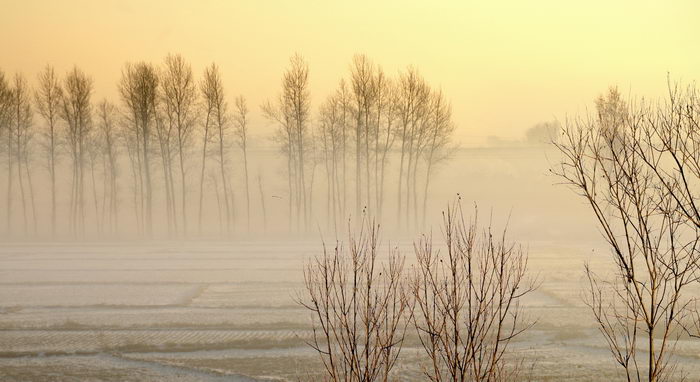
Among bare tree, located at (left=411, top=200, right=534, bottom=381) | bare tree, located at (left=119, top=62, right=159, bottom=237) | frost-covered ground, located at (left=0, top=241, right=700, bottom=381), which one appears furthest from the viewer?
bare tree, located at (left=119, top=62, right=159, bottom=237)

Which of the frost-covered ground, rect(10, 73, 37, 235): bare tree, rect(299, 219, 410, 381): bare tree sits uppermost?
rect(10, 73, 37, 235): bare tree

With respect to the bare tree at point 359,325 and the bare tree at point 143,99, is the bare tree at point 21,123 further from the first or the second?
the bare tree at point 359,325

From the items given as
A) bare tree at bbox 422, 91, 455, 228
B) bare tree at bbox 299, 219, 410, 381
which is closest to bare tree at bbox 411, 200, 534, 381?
bare tree at bbox 299, 219, 410, 381

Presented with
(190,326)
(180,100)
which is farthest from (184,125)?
(190,326)

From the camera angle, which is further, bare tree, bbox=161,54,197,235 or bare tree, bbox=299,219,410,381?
bare tree, bbox=161,54,197,235

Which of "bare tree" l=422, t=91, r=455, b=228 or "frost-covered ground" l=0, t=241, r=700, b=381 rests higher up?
"bare tree" l=422, t=91, r=455, b=228

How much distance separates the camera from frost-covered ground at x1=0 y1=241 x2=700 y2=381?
11.5m

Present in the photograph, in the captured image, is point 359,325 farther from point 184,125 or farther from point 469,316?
point 184,125

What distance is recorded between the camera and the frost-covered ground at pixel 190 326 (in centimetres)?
1149

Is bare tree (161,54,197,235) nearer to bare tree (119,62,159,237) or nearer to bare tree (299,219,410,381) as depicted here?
bare tree (119,62,159,237)

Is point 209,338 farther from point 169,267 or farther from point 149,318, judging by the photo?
point 169,267

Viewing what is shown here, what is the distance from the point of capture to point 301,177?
53688 mm

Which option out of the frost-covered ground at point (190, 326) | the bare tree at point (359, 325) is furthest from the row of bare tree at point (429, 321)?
the frost-covered ground at point (190, 326)

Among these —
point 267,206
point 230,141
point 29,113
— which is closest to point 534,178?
point 267,206
